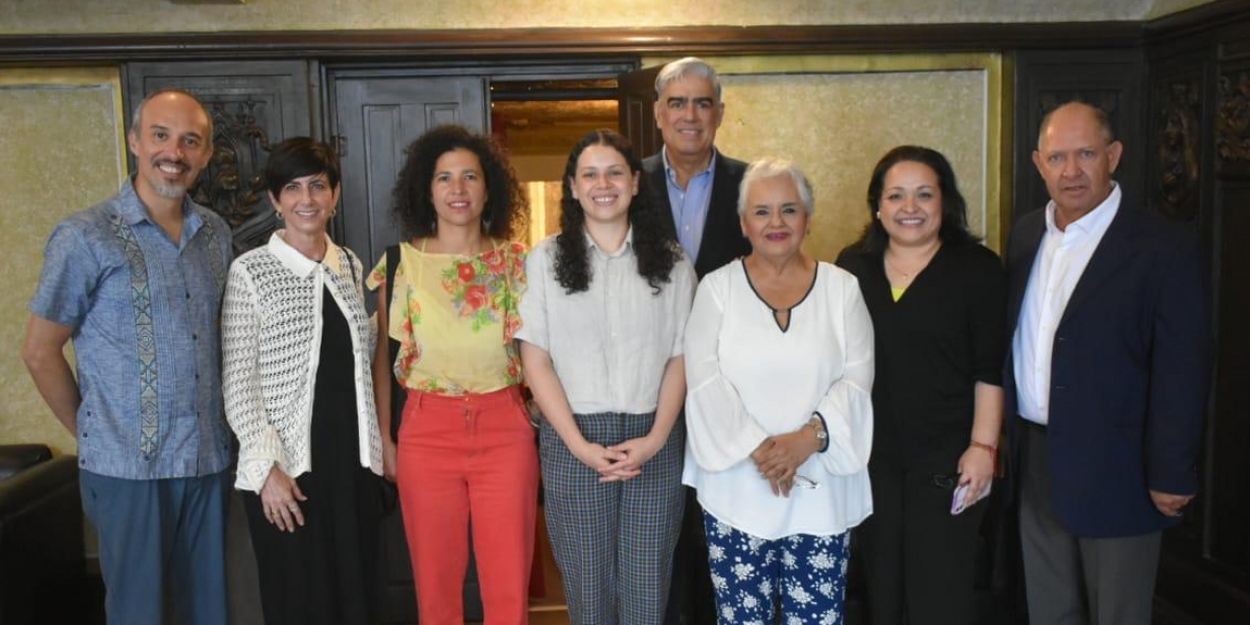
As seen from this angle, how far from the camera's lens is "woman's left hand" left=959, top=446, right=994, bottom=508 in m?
2.54

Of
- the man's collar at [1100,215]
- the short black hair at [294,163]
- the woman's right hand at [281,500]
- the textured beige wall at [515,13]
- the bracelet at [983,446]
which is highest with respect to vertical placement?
→ the textured beige wall at [515,13]

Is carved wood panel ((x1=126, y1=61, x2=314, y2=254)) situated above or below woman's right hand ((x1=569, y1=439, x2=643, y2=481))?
above

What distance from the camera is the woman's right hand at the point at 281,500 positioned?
8.20ft

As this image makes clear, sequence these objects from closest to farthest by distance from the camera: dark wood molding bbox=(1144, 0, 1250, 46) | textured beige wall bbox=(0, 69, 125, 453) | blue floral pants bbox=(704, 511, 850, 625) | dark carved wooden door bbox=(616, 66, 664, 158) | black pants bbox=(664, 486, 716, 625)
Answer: blue floral pants bbox=(704, 511, 850, 625) < black pants bbox=(664, 486, 716, 625) < dark wood molding bbox=(1144, 0, 1250, 46) < dark carved wooden door bbox=(616, 66, 664, 158) < textured beige wall bbox=(0, 69, 125, 453)

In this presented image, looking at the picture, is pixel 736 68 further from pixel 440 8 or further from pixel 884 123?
pixel 440 8

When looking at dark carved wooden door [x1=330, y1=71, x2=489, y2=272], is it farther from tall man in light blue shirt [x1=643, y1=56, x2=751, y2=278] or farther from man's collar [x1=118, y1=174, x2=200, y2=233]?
man's collar [x1=118, y1=174, x2=200, y2=233]

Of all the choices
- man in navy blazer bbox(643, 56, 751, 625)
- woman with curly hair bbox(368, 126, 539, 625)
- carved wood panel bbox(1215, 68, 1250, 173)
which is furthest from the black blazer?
carved wood panel bbox(1215, 68, 1250, 173)

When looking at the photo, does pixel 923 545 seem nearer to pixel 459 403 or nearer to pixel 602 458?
pixel 602 458

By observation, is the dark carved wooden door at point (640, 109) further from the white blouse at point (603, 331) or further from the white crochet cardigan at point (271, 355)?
the white crochet cardigan at point (271, 355)

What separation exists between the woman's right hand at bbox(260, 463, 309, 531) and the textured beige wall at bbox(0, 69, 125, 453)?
2.03m

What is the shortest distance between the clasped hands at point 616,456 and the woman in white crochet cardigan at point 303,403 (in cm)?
62

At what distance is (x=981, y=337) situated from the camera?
258 cm

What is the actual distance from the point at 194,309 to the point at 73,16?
1921 mm

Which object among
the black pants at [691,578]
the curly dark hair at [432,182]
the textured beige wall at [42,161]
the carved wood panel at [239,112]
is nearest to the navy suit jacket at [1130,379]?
the black pants at [691,578]
